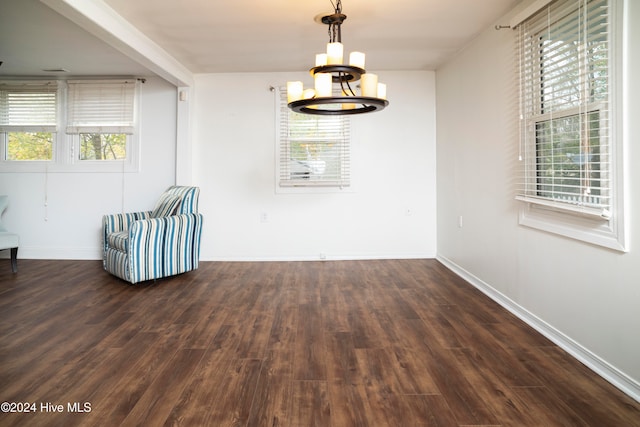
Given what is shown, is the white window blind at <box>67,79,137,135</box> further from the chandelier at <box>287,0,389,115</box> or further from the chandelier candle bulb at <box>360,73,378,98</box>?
the chandelier candle bulb at <box>360,73,378,98</box>

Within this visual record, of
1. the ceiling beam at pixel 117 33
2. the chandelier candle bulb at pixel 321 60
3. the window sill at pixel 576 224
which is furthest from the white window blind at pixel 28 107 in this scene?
the window sill at pixel 576 224

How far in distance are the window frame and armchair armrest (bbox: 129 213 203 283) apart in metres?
1.23

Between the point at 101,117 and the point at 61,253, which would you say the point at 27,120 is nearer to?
the point at 101,117

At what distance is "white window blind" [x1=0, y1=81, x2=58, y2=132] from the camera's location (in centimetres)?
520

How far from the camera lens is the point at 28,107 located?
5234 millimetres

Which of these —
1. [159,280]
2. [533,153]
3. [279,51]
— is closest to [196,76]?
[279,51]

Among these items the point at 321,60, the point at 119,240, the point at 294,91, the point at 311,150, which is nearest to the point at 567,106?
the point at 321,60

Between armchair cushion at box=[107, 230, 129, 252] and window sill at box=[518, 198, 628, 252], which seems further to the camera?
armchair cushion at box=[107, 230, 129, 252]

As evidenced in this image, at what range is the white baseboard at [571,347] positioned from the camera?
1945 mm

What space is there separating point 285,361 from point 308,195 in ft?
9.93

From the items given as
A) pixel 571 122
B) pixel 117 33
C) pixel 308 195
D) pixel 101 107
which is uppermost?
pixel 117 33

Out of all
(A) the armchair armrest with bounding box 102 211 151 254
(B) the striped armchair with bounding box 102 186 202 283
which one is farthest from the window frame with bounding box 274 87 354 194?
(A) the armchair armrest with bounding box 102 211 151 254

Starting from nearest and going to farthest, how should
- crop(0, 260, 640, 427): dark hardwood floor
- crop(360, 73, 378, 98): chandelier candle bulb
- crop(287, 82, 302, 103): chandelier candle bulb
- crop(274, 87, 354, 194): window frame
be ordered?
crop(0, 260, 640, 427): dark hardwood floor
crop(360, 73, 378, 98): chandelier candle bulb
crop(287, 82, 302, 103): chandelier candle bulb
crop(274, 87, 354, 194): window frame

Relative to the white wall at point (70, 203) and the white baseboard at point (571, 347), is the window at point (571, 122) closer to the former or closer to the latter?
the white baseboard at point (571, 347)
